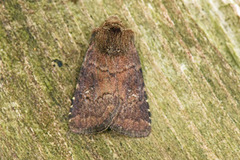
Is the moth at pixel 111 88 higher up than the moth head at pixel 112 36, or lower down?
lower down

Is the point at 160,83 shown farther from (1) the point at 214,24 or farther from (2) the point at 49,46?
(2) the point at 49,46

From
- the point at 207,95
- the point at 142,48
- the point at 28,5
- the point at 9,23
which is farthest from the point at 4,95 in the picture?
the point at 207,95

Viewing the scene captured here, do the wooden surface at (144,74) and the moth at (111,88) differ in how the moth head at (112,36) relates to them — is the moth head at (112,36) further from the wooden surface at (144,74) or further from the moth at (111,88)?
the wooden surface at (144,74)

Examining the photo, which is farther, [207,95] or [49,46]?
[207,95]

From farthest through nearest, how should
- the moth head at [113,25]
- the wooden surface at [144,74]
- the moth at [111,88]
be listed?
the moth head at [113,25], the moth at [111,88], the wooden surface at [144,74]

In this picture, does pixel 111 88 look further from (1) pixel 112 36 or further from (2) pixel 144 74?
(1) pixel 112 36

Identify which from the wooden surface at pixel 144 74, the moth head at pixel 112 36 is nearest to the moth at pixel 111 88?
the moth head at pixel 112 36

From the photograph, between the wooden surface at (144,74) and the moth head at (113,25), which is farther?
the moth head at (113,25)
